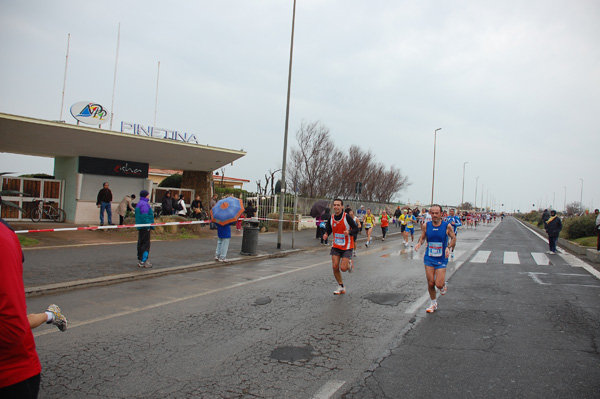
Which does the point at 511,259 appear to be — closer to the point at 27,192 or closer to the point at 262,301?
the point at 262,301

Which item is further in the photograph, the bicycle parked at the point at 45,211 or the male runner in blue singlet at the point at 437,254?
the bicycle parked at the point at 45,211

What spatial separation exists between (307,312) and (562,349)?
11.3 feet

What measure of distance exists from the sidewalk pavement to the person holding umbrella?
0.41m

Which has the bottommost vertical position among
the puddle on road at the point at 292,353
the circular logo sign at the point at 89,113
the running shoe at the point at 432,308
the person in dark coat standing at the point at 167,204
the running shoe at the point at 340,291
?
the puddle on road at the point at 292,353

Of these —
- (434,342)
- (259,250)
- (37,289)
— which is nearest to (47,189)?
(259,250)

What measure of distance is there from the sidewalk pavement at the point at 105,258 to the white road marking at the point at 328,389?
20.3 ft

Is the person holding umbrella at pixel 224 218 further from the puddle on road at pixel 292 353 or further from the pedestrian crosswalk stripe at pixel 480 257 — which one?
the pedestrian crosswalk stripe at pixel 480 257

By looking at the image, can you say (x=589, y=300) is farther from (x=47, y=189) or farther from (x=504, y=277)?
(x=47, y=189)

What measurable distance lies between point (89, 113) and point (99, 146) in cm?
156

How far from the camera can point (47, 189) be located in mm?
19984

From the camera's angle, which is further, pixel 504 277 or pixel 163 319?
pixel 504 277

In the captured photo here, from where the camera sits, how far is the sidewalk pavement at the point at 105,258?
880cm

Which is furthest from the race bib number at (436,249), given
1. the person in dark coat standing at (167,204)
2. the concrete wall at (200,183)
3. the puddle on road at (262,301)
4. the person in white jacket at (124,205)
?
the concrete wall at (200,183)

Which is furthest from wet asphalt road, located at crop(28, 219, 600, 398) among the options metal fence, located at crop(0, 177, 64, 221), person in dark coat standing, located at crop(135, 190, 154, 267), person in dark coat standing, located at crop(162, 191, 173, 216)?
metal fence, located at crop(0, 177, 64, 221)
